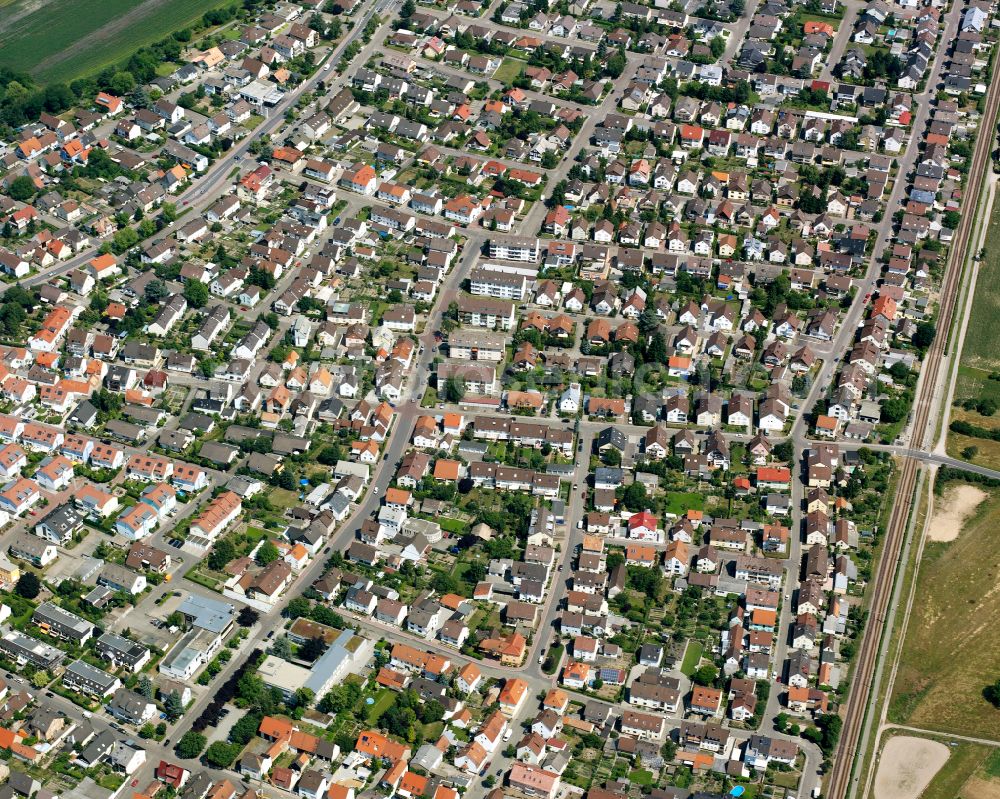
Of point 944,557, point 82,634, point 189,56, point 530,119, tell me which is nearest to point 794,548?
point 944,557

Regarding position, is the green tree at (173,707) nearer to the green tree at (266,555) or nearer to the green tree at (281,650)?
the green tree at (281,650)

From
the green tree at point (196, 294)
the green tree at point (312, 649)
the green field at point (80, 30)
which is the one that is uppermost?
the green field at point (80, 30)

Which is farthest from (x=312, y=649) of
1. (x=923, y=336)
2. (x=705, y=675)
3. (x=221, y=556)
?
(x=923, y=336)

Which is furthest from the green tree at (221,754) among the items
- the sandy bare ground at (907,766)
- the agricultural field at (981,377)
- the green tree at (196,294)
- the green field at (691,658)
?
the agricultural field at (981,377)

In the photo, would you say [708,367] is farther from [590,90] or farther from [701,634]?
[590,90]

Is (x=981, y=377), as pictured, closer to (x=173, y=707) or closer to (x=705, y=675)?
(x=705, y=675)

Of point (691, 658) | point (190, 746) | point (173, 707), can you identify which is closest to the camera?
point (190, 746)
